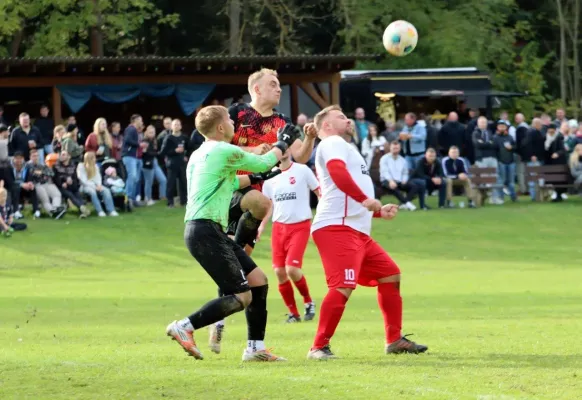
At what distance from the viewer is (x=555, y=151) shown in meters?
33.2

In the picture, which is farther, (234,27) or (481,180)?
(234,27)

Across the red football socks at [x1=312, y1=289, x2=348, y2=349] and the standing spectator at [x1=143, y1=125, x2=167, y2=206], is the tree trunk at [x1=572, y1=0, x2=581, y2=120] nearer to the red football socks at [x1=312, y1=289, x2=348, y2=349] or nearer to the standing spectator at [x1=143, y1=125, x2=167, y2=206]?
the standing spectator at [x1=143, y1=125, x2=167, y2=206]

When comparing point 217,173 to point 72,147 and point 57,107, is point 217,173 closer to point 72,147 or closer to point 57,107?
point 72,147

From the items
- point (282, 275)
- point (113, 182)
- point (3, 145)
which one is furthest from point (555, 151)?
point (282, 275)

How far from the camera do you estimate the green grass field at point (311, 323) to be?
842 cm

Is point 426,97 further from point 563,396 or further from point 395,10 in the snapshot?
point 563,396

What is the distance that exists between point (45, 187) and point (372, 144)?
8472 mm

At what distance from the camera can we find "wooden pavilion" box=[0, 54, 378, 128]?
32031mm

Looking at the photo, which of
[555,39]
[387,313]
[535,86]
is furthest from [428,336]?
[555,39]

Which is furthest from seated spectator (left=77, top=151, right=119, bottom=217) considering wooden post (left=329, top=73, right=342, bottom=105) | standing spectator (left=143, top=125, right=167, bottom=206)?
wooden post (left=329, top=73, right=342, bottom=105)

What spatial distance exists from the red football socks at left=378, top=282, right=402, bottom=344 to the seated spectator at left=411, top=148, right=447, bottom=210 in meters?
19.5

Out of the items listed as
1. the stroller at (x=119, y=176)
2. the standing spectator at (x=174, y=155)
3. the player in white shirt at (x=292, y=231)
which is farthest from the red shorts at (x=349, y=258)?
the standing spectator at (x=174, y=155)

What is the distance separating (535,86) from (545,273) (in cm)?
3076

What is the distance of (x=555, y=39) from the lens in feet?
190
